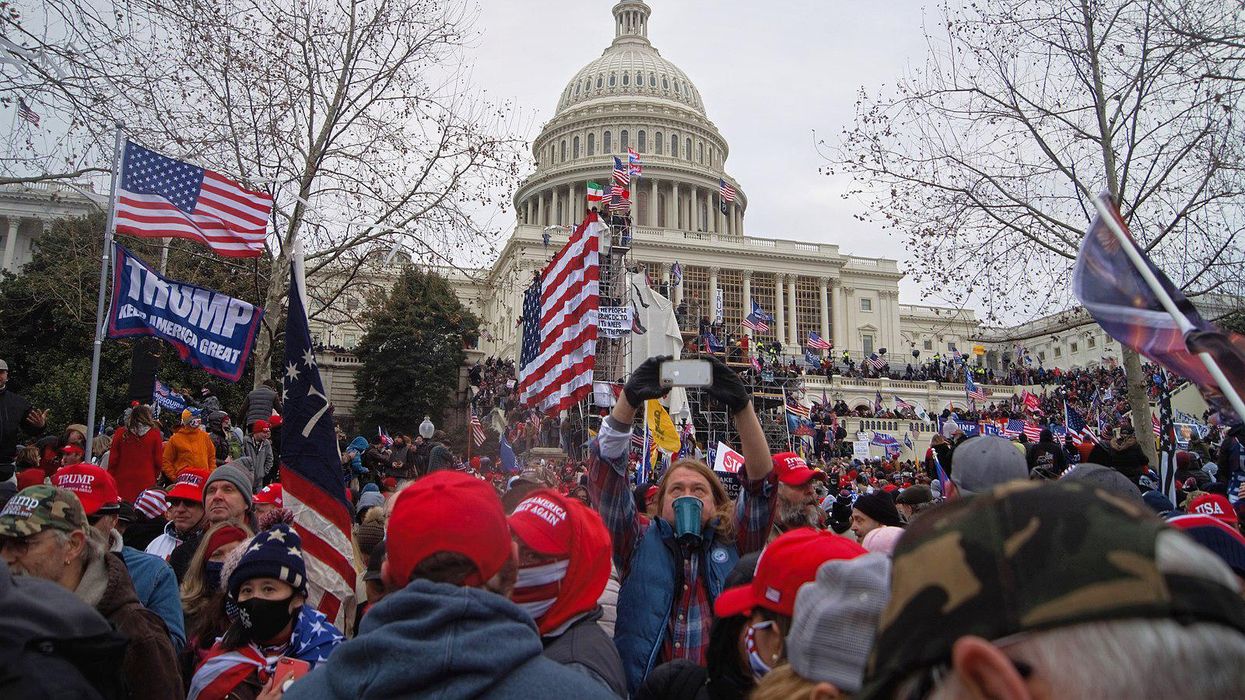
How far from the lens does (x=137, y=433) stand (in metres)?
7.56

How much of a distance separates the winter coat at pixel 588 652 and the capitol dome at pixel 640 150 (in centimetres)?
7169

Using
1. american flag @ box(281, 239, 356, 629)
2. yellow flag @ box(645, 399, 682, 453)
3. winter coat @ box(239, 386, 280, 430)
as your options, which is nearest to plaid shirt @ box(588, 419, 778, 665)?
american flag @ box(281, 239, 356, 629)

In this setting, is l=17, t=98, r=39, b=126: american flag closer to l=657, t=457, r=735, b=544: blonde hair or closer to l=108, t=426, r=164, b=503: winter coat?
l=108, t=426, r=164, b=503: winter coat

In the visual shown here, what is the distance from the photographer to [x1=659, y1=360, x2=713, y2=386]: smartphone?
10.2 ft

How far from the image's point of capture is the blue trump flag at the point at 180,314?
7.09 meters

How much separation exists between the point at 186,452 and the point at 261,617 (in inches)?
250

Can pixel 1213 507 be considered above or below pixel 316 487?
below

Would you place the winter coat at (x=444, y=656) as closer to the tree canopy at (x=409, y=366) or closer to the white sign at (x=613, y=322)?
the white sign at (x=613, y=322)

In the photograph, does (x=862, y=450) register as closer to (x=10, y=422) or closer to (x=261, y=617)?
(x=10, y=422)

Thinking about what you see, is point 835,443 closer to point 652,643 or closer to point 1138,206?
point 1138,206

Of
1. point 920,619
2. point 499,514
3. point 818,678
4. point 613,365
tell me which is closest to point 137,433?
point 499,514

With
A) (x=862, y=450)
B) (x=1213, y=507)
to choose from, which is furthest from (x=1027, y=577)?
(x=862, y=450)

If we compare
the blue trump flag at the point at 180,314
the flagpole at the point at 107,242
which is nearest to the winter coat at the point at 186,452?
the flagpole at the point at 107,242

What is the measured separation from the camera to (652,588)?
299 centimetres
